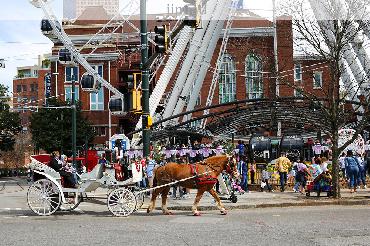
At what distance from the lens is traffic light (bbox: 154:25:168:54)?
58.7 ft

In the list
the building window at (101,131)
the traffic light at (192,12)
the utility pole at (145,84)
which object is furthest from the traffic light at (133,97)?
the building window at (101,131)

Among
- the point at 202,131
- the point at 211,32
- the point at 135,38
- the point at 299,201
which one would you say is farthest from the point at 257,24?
the point at 299,201

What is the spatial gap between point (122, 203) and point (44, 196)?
88.8 inches

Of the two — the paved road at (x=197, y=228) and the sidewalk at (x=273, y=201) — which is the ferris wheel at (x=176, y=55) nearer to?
the sidewalk at (x=273, y=201)

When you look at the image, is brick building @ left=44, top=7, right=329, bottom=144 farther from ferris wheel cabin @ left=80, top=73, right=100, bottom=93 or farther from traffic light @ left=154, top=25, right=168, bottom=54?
traffic light @ left=154, top=25, right=168, bottom=54

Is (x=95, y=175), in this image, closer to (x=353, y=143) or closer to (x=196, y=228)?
(x=196, y=228)

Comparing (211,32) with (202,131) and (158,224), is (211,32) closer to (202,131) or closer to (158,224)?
(202,131)

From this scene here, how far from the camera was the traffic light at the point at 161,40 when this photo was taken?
17.9 metres

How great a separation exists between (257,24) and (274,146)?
28.7 metres

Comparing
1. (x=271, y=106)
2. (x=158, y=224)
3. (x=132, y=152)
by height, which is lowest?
(x=158, y=224)

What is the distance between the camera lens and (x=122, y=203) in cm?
1727

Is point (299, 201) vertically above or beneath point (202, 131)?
beneath

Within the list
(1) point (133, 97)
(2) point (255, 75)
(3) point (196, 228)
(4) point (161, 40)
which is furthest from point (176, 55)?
(3) point (196, 228)

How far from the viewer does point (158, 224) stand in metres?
15.1
